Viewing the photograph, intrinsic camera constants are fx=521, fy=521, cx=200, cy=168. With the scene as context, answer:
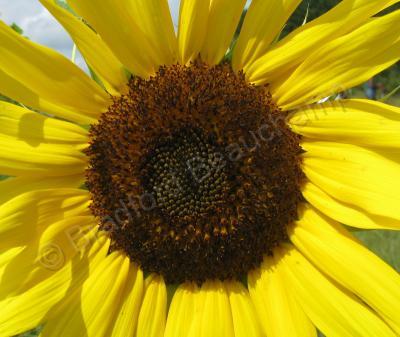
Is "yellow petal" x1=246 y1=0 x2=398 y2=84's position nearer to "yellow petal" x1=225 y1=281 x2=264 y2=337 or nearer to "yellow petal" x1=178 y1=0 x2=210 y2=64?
"yellow petal" x1=178 y1=0 x2=210 y2=64

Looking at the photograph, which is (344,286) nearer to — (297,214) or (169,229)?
(297,214)

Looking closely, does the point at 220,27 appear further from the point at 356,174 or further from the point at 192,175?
the point at 356,174

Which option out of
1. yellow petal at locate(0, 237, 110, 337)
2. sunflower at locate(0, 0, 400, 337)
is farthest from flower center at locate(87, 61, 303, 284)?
yellow petal at locate(0, 237, 110, 337)

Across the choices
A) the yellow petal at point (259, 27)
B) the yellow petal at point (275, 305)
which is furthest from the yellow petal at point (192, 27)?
the yellow petal at point (275, 305)

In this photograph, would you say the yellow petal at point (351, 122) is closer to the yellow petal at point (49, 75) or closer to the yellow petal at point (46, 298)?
the yellow petal at point (49, 75)

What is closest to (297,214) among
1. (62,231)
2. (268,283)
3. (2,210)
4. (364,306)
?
(268,283)
